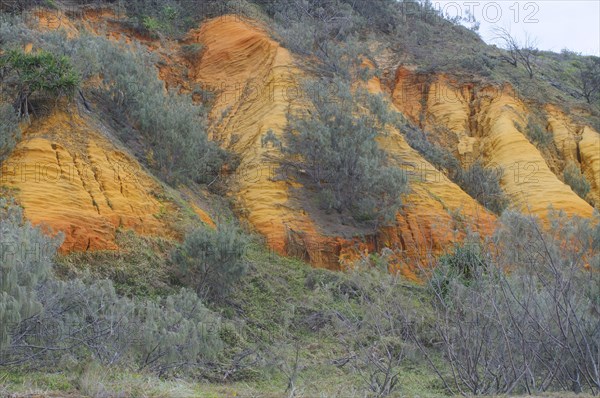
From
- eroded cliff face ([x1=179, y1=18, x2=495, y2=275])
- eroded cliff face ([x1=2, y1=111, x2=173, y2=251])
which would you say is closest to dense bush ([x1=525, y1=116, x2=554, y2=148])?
eroded cliff face ([x1=179, y1=18, x2=495, y2=275])

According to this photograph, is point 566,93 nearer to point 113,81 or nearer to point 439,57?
point 439,57

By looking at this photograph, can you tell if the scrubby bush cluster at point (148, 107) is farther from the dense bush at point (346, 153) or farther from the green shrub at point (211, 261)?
the green shrub at point (211, 261)

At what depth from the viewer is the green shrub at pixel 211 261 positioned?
1335 centimetres

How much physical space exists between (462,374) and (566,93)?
28.2 meters

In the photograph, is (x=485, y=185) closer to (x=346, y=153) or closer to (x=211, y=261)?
(x=346, y=153)

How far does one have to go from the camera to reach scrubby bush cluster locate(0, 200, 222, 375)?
7.81 metres

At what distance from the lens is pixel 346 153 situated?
18984 mm

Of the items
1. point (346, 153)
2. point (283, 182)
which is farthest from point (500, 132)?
point (283, 182)

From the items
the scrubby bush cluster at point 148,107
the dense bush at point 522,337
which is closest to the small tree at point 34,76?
the scrubby bush cluster at point 148,107

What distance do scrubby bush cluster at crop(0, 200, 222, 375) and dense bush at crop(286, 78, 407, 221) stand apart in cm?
907

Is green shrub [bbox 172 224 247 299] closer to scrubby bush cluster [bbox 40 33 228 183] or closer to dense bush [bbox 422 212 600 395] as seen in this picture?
scrubby bush cluster [bbox 40 33 228 183]

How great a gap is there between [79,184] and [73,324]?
5571mm

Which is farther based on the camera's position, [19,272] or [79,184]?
[79,184]

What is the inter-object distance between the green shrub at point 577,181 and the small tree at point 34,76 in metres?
17.5
